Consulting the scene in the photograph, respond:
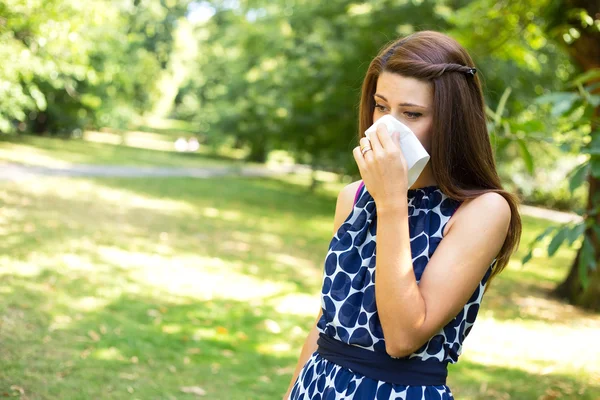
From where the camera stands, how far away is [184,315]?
624 cm

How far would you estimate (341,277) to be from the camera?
74.9 inches

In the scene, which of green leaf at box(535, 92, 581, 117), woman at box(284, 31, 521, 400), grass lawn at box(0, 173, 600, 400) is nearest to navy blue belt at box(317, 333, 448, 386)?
woman at box(284, 31, 521, 400)

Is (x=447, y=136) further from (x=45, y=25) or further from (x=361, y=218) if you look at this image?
(x=45, y=25)

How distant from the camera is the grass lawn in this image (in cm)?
468

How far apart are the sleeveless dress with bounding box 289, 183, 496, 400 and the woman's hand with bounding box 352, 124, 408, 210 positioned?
8.4 inches

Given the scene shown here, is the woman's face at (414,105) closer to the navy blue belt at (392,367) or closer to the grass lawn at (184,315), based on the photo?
the navy blue belt at (392,367)

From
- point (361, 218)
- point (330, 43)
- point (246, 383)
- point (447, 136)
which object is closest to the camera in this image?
point (447, 136)

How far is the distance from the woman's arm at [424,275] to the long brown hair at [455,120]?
13cm

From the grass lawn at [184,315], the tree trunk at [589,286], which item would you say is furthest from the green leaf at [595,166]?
the tree trunk at [589,286]

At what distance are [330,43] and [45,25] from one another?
8.25 meters

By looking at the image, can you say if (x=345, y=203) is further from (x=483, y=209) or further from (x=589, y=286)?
(x=589, y=286)

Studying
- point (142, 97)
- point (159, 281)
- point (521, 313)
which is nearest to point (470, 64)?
point (159, 281)

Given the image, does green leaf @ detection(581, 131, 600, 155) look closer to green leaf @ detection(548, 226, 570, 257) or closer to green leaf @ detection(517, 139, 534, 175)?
green leaf @ detection(517, 139, 534, 175)

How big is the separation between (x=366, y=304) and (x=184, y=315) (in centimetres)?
467
